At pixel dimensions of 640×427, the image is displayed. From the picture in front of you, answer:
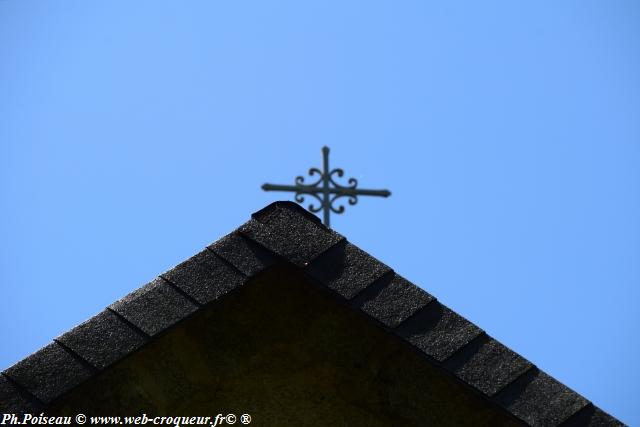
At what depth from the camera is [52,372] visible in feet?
12.6

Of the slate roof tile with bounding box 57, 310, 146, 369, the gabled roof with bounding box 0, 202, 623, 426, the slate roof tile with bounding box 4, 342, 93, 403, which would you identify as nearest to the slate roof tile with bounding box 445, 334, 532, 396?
the gabled roof with bounding box 0, 202, 623, 426

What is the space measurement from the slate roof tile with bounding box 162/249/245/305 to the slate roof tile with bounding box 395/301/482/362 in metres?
0.57

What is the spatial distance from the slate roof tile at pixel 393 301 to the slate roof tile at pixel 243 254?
35 centimetres

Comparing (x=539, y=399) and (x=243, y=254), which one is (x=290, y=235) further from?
(x=539, y=399)

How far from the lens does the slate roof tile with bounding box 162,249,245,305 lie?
4.06 m

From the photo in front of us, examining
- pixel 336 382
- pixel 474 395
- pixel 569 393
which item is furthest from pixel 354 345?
pixel 569 393

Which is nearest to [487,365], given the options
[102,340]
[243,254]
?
[243,254]

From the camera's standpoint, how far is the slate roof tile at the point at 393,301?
4051mm

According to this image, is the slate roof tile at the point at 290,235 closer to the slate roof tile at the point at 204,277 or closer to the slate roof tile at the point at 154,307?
the slate roof tile at the point at 204,277

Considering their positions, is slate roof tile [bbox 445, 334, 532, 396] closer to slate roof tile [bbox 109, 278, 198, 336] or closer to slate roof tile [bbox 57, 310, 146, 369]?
slate roof tile [bbox 109, 278, 198, 336]

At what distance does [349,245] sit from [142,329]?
2.46 ft

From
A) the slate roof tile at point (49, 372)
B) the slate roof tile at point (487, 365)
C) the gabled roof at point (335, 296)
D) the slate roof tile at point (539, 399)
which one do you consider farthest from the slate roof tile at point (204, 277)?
the slate roof tile at point (539, 399)

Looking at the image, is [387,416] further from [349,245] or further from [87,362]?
[87,362]

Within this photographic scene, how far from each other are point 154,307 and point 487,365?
3.55 ft
